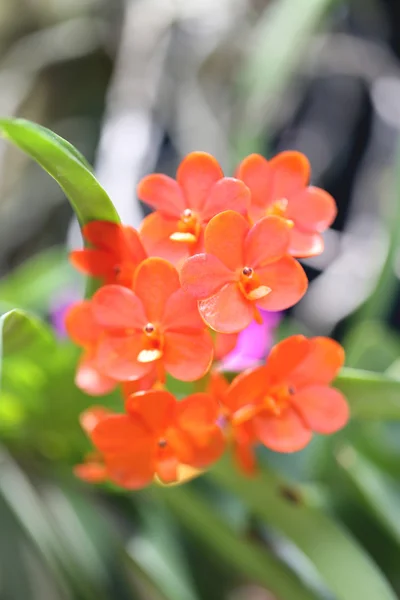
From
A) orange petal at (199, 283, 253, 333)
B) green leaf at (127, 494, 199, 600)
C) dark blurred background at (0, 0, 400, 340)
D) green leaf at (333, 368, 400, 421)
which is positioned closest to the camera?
orange petal at (199, 283, 253, 333)

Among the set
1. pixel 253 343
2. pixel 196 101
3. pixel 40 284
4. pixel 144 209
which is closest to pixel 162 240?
pixel 253 343

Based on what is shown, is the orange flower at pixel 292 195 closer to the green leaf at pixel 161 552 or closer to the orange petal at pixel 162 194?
the orange petal at pixel 162 194

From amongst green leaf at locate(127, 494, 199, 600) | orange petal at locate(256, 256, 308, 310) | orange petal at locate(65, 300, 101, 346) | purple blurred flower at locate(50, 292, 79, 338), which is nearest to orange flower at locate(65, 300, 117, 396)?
orange petal at locate(65, 300, 101, 346)

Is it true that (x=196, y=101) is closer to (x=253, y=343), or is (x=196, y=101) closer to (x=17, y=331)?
(x=253, y=343)

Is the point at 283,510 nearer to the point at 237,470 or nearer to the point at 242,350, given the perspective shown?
the point at 237,470

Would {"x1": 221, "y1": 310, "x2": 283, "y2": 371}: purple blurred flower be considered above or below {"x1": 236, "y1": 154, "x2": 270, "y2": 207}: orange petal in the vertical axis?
below

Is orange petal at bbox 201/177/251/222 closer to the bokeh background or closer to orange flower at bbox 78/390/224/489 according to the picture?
orange flower at bbox 78/390/224/489
